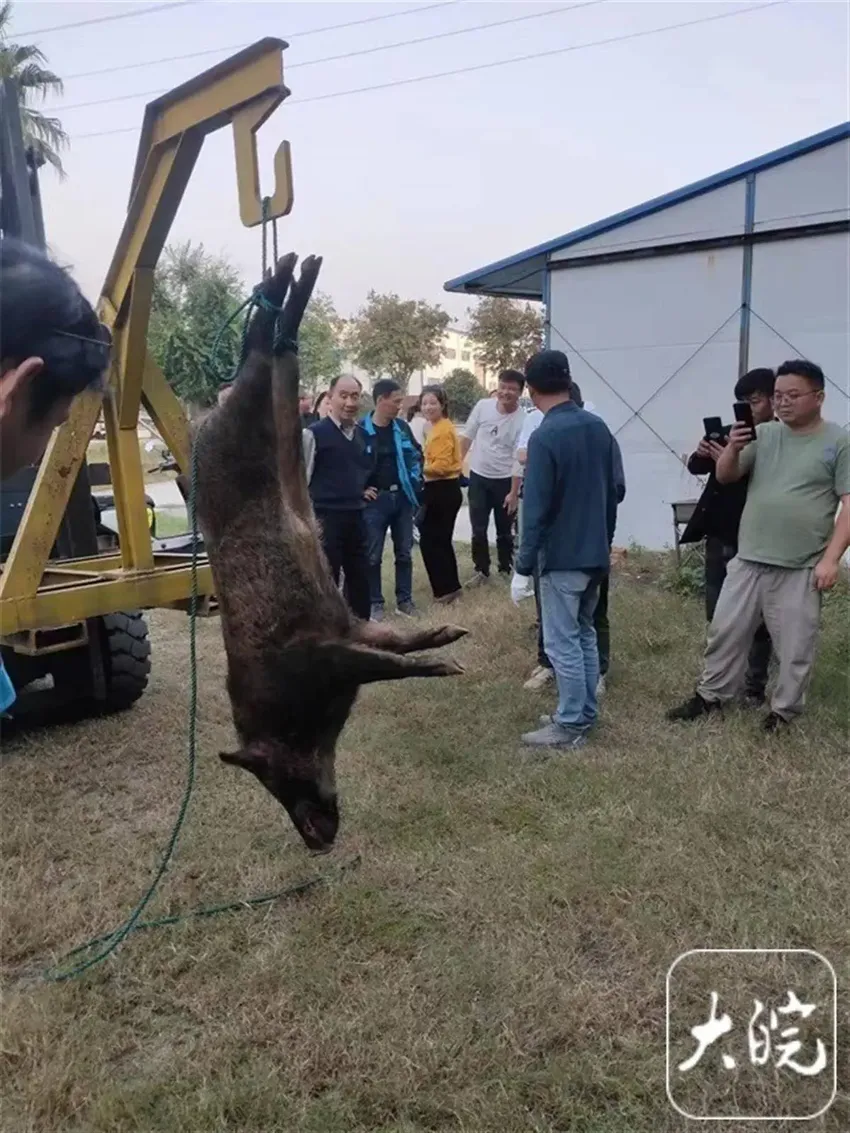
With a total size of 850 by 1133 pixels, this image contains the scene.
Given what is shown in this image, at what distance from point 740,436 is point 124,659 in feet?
12.2

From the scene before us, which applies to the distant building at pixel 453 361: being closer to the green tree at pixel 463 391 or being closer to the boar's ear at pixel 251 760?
the green tree at pixel 463 391

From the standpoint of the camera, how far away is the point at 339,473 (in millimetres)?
6086

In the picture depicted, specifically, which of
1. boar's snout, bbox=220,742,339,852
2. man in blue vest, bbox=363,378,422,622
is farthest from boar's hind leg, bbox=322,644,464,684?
man in blue vest, bbox=363,378,422,622

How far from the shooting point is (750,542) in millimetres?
4840

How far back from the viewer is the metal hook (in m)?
2.63

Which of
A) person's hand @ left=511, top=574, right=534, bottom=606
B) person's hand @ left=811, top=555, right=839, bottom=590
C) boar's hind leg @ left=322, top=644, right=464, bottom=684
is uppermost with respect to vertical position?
boar's hind leg @ left=322, top=644, right=464, bottom=684

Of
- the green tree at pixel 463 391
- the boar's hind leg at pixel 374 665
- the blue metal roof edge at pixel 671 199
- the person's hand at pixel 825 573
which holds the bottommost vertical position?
the person's hand at pixel 825 573

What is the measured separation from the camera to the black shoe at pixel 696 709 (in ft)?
16.9

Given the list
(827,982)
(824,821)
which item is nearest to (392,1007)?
(827,982)

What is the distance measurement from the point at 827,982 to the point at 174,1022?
80.9 inches

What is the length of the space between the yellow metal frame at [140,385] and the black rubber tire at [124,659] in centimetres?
85

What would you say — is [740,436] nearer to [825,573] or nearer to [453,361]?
[825,573]

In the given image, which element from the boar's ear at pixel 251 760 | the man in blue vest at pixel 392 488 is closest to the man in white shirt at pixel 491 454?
the man in blue vest at pixel 392 488

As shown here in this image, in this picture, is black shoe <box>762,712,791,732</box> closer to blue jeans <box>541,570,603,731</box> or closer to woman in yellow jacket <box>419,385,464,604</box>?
blue jeans <box>541,570,603,731</box>
